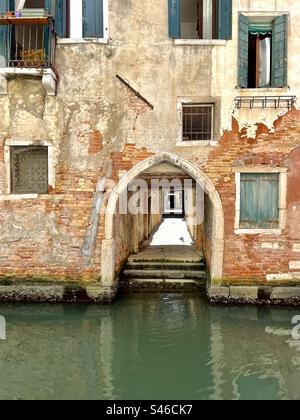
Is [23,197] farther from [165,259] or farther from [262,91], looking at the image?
[262,91]

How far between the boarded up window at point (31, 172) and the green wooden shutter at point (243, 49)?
4288mm

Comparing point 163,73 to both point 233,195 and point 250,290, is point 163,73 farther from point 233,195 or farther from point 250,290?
point 250,290

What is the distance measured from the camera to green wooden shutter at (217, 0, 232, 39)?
25.1 ft

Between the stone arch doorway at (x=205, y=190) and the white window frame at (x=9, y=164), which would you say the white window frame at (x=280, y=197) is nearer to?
the stone arch doorway at (x=205, y=190)

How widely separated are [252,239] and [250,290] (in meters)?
1.03

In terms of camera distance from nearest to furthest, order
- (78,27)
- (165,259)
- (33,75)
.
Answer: (33,75) < (78,27) < (165,259)

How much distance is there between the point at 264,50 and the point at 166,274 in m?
5.46

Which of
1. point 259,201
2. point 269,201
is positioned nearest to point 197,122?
point 259,201

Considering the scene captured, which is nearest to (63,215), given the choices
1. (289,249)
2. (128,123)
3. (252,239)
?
(128,123)

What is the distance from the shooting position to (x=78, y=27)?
7805 mm

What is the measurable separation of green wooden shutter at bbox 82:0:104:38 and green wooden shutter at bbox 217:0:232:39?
233 centimetres

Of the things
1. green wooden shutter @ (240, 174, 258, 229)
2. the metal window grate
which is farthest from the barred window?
green wooden shutter @ (240, 174, 258, 229)

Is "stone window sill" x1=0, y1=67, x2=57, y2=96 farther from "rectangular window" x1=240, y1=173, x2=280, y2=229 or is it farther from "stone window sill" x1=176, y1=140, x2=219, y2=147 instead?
"rectangular window" x1=240, y1=173, x2=280, y2=229

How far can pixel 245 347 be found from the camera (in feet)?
20.5
